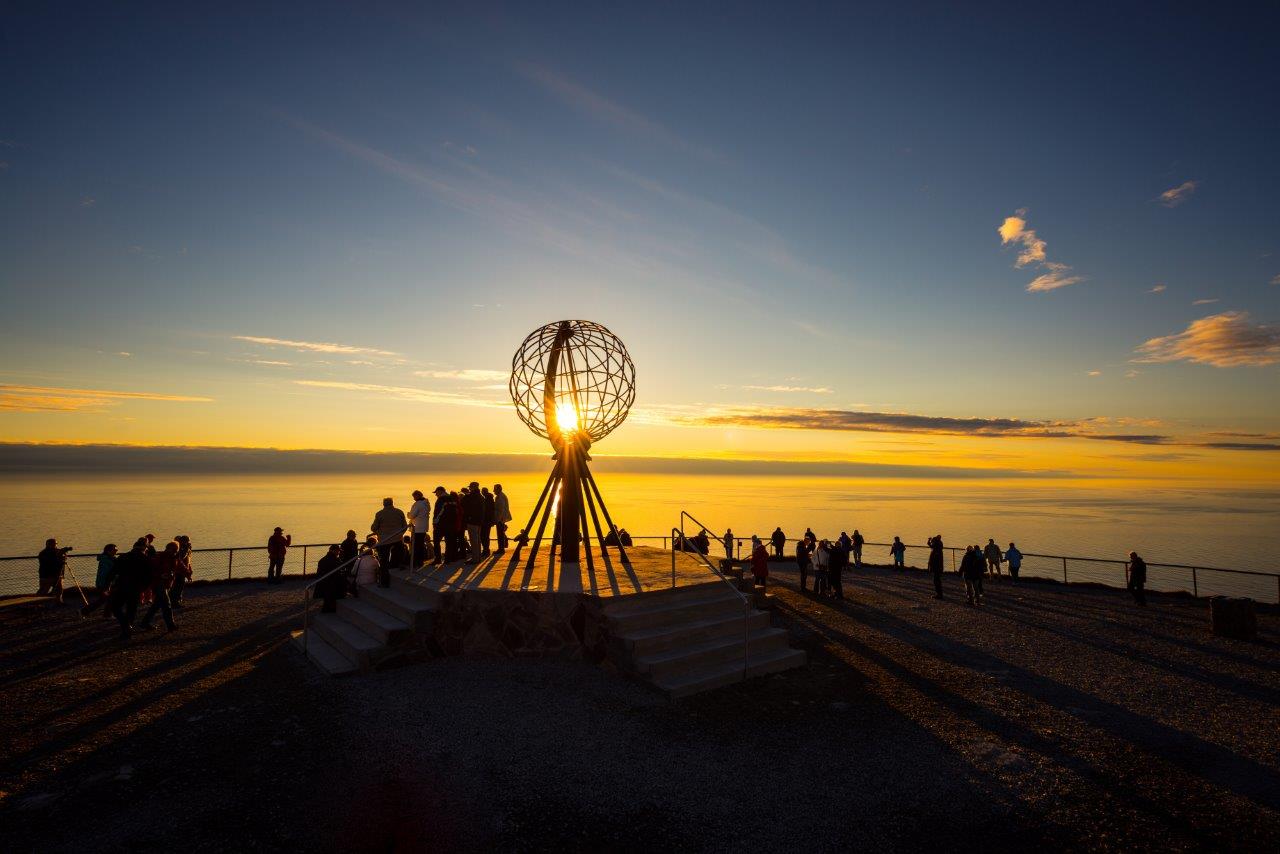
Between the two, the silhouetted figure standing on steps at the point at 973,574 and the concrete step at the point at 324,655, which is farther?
the silhouetted figure standing on steps at the point at 973,574

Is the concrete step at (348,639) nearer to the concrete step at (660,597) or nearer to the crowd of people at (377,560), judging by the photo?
the crowd of people at (377,560)

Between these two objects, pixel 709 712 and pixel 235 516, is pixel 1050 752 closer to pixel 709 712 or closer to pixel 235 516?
pixel 709 712

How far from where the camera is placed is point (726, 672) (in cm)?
981

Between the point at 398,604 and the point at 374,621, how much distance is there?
0.54 metres

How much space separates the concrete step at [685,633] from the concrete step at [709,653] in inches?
3.8

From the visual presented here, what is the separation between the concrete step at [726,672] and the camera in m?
9.23

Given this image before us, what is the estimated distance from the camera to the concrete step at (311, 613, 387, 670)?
10.1 m

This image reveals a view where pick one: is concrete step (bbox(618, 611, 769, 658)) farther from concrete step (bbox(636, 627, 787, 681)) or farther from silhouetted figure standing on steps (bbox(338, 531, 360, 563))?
silhouetted figure standing on steps (bbox(338, 531, 360, 563))

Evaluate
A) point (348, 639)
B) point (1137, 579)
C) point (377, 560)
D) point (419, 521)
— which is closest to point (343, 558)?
point (377, 560)

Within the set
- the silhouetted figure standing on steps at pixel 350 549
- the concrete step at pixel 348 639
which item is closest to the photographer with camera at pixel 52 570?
the silhouetted figure standing on steps at pixel 350 549

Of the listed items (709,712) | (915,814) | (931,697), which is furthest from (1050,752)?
(709,712)

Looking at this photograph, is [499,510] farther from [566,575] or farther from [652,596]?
[652,596]

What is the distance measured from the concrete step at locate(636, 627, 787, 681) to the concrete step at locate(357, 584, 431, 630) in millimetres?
4046

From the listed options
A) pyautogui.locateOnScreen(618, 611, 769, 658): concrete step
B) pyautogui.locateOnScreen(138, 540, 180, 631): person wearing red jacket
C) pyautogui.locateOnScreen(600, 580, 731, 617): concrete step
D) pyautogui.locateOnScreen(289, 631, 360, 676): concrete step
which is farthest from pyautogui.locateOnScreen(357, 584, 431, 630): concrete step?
pyautogui.locateOnScreen(618, 611, 769, 658): concrete step
